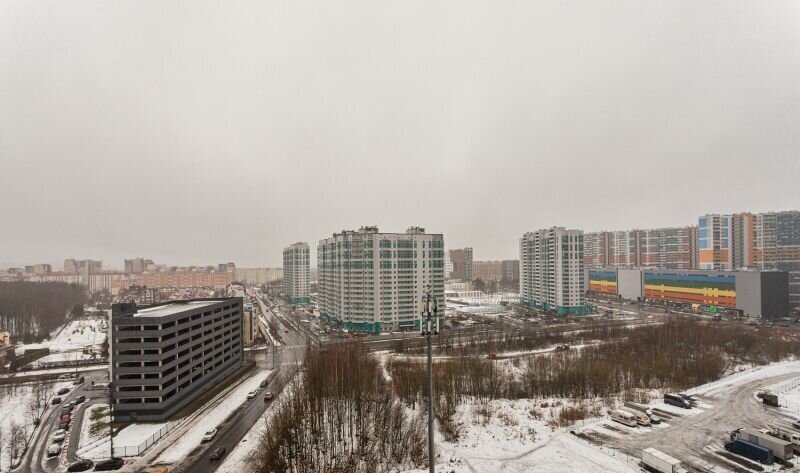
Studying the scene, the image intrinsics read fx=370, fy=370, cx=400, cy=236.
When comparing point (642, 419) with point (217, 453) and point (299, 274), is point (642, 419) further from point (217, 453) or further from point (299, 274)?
point (299, 274)

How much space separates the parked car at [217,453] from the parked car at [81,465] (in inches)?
205

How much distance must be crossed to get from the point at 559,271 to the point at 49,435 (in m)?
60.7

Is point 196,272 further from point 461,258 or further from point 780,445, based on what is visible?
point 780,445

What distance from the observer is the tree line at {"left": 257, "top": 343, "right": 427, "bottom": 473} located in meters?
16.0

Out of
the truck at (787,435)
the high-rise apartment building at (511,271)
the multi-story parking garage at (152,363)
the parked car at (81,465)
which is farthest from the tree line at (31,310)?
the high-rise apartment building at (511,271)

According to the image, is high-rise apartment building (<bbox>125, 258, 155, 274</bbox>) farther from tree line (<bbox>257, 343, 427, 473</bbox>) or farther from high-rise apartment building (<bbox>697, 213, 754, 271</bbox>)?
high-rise apartment building (<bbox>697, 213, 754, 271</bbox>)

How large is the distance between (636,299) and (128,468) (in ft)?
273

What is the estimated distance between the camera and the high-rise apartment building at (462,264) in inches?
4875

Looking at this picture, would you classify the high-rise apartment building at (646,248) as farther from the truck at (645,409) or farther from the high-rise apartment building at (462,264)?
the truck at (645,409)

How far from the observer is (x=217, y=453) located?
17578mm

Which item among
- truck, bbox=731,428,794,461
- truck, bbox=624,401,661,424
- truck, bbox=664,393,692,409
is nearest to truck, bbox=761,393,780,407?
truck, bbox=664,393,692,409

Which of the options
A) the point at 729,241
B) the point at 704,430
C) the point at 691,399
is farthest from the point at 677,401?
the point at 729,241

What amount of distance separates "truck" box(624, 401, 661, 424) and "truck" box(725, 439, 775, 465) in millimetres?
3383

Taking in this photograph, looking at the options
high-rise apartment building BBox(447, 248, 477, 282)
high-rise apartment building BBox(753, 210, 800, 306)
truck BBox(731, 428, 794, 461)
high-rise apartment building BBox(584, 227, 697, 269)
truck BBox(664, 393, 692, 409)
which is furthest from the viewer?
high-rise apartment building BBox(447, 248, 477, 282)
